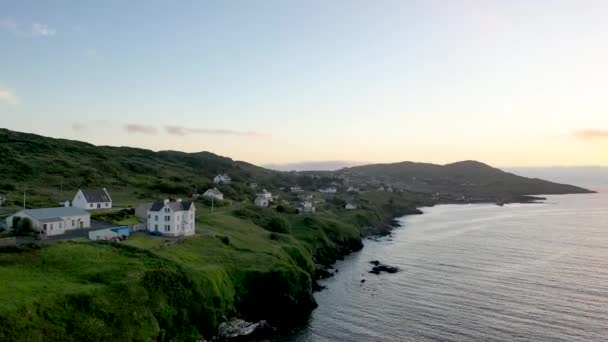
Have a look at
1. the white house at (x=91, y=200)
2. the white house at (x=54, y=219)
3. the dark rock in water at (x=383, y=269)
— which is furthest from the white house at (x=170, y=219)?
the dark rock in water at (x=383, y=269)

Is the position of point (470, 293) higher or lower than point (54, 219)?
lower

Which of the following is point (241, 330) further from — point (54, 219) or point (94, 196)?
point (94, 196)

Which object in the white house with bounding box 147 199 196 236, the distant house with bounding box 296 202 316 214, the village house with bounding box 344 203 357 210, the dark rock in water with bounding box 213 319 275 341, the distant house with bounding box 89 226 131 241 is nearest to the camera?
the dark rock in water with bounding box 213 319 275 341

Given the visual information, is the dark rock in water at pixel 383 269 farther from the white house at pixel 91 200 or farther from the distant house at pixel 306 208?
the white house at pixel 91 200

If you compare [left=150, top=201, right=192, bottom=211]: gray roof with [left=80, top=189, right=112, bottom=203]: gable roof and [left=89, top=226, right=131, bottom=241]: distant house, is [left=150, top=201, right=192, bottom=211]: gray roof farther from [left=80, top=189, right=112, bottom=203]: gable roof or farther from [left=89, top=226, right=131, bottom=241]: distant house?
[left=80, top=189, right=112, bottom=203]: gable roof

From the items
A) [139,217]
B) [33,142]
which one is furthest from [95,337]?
[33,142]

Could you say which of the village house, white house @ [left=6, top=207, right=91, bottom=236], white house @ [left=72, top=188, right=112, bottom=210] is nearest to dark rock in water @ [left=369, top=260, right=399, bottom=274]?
white house @ [left=6, top=207, right=91, bottom=236]

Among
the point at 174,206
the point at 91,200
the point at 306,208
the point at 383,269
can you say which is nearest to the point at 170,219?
the point at 174,206
